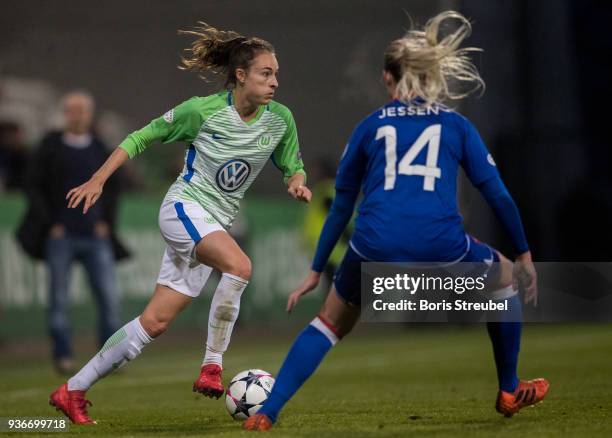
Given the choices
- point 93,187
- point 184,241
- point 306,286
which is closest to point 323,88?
point 184,241

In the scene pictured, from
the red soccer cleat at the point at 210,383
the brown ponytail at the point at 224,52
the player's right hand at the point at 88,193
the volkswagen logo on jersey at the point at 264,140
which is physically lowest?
the red soccer cleat at the point at 210,383

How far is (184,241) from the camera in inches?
278

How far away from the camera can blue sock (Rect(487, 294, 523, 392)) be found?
6617mm

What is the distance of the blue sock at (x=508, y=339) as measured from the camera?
21.7 feet

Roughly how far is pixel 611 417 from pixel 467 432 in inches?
40.7

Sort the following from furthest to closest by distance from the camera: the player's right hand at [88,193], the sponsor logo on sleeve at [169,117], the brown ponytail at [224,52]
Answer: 1. the brown ponytail at [224,52]
2. the sponsor logo on sleeve at [169,117]
3. the player's right hand at [88,193]

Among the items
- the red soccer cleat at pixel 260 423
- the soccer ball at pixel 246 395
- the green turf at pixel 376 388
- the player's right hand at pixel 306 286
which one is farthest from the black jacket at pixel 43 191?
the red soccer cleat at pixel 260 423

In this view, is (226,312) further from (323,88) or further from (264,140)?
(323,88)

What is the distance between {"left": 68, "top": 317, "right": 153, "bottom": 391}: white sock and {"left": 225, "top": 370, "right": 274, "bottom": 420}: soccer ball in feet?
1.75

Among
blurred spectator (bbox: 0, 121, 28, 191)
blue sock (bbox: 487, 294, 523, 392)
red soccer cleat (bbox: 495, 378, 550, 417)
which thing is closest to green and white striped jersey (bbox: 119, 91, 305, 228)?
blue sock (bbox: 487, 294, 523, 392)

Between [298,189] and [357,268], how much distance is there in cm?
95

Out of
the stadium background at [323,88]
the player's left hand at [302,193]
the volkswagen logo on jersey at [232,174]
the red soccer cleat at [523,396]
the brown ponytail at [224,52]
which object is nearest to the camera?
the red soccer cleat at [523,396]

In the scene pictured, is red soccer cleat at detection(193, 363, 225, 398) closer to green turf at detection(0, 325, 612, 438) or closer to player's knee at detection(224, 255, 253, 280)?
green turf at detection(0, 325, 612, 438)

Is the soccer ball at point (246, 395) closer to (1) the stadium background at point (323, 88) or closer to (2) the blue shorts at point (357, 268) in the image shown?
(2) the blue shorts at point (357, 268)
